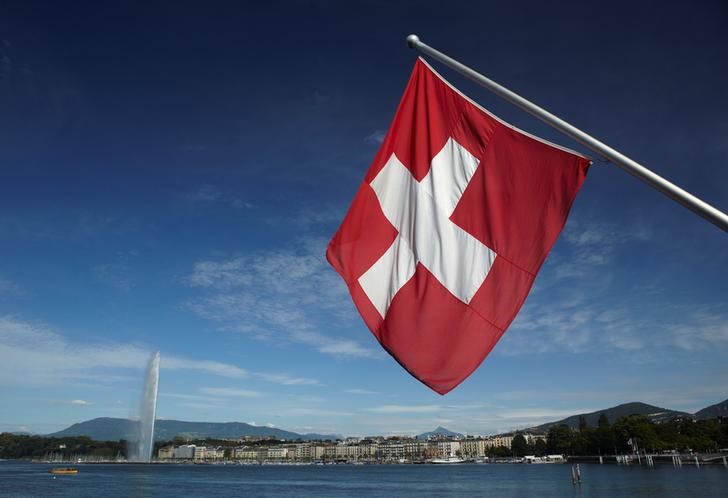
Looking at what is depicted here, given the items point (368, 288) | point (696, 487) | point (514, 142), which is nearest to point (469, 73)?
point (514, 142)

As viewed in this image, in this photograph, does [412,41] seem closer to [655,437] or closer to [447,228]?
[447,228]

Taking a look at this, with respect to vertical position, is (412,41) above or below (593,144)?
above

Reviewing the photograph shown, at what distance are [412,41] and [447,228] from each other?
2006 mm

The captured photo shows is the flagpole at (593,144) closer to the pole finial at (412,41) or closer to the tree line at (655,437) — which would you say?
the pole finial at (412,41)

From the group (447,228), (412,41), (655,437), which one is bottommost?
(655,437)

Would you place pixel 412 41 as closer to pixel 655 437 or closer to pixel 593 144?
pixel 593 144

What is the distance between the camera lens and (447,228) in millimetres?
6316

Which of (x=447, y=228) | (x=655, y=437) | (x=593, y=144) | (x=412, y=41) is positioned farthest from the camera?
(x=655, y=437)

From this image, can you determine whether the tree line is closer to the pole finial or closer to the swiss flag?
the swiss flag

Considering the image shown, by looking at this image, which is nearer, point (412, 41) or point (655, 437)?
point (412, 41)

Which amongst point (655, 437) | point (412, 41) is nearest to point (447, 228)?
point (412, 41)

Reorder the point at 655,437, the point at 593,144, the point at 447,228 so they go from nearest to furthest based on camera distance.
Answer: the point at 593,144
the point at 447,228
the point at 655,437

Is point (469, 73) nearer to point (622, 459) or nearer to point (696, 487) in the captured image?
point (696, 487)

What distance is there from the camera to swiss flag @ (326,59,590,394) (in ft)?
18.9
